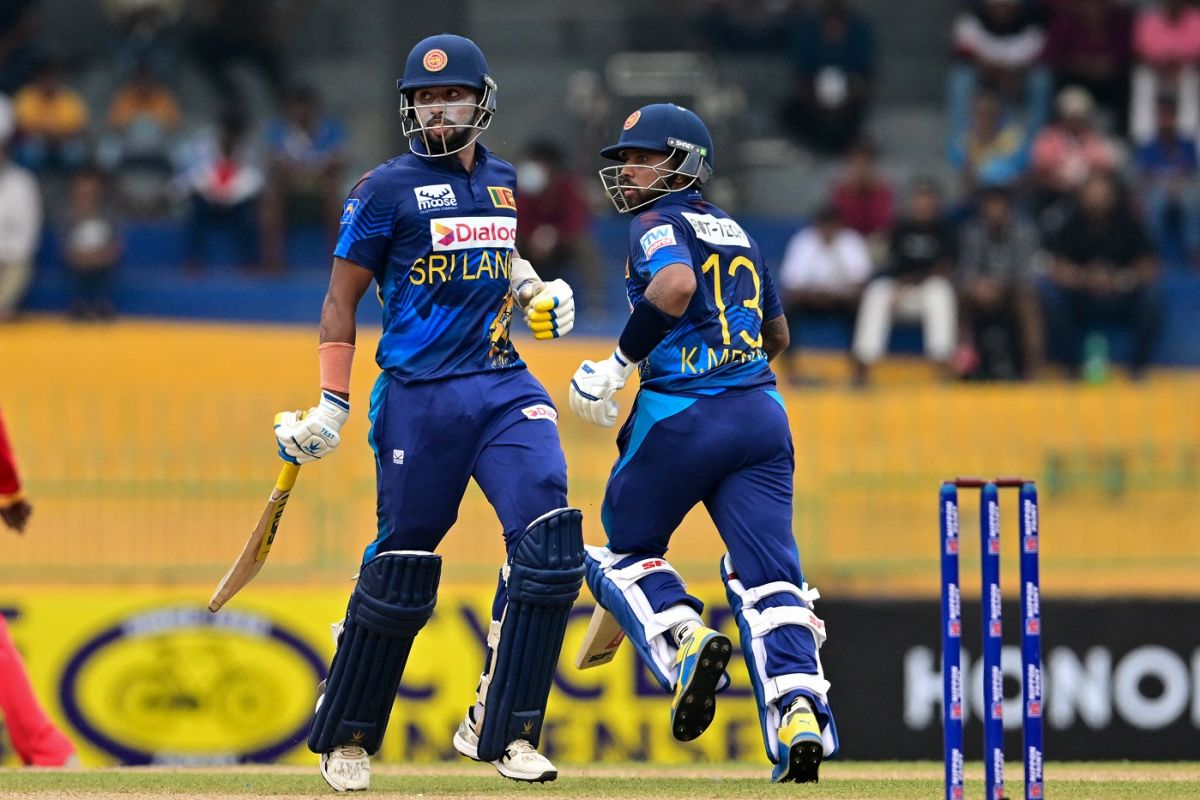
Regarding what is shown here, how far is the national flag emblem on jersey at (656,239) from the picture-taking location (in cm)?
688

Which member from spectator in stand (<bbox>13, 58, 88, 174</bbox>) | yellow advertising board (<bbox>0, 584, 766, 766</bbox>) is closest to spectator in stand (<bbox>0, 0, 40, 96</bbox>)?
spectator in stand (<bbox>13, 58, 88, 174</bbox>)

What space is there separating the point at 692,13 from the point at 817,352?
4.34 metres

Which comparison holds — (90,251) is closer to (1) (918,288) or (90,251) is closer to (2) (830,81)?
(2) (830,81)

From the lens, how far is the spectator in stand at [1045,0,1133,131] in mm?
17016

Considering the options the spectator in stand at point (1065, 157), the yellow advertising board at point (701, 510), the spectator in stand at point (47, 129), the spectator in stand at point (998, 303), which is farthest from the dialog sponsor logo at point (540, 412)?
the spectator in stand at point (47, 129)

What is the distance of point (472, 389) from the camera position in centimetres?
671

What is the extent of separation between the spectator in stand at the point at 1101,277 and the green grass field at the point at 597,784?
23.1 ft

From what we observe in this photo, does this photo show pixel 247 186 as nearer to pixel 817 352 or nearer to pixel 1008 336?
pixel 817 352

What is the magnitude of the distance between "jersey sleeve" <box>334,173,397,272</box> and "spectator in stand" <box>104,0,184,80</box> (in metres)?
12.3

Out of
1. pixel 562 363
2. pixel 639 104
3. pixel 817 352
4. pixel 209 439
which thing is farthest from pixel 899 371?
pixel 209 439

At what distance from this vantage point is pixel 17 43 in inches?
711

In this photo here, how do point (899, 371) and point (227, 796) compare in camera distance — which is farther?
point (899, 371)

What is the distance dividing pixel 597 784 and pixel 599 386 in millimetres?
1360

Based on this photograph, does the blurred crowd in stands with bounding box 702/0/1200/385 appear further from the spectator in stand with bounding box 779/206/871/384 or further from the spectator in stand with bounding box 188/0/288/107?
the spectator in stand with bounding box 188/0/288/107
